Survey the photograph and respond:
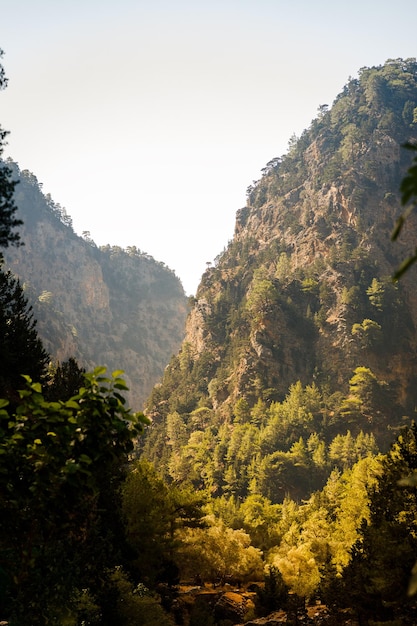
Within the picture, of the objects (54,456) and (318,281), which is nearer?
(54,456)

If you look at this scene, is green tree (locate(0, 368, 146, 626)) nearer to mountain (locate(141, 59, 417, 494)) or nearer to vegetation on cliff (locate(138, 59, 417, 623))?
vegetation on cliff (locate(138, 59, 417, 623))

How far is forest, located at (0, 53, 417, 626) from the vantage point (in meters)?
7.17

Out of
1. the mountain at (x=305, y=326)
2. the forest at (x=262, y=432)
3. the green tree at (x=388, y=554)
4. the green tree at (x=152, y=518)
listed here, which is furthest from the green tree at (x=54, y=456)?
the mountain at (x=305, y=326)

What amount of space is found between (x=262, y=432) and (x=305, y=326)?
3341 cm

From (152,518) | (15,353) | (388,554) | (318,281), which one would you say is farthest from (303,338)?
(388,554)

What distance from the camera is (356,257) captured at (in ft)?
428

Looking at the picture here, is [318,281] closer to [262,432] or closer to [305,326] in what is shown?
[305,326]

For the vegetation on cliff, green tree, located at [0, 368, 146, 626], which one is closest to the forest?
green tree, located at [0, 368, 146, 626]

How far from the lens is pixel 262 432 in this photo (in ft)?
340

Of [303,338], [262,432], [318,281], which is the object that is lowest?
[262,432]

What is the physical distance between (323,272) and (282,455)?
173 ft

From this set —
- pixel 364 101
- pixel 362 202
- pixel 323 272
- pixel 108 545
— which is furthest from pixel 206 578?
pixel 364 101

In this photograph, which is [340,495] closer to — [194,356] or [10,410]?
[10,410]

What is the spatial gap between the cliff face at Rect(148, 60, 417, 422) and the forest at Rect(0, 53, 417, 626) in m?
0.53
